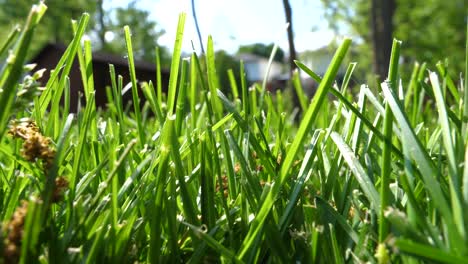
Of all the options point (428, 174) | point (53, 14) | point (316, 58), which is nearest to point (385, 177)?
point (428, 174)

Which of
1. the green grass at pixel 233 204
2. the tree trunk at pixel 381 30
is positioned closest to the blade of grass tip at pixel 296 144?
the green grass at pixel 233 204

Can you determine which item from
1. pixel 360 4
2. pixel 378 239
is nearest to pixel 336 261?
pixel 378 239

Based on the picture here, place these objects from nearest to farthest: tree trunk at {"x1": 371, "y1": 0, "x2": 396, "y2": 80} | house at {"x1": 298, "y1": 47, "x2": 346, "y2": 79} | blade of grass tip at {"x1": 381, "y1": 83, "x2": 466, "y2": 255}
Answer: blade of grass tip at {"x1": 381, "y1": 83, "x2": 466, "y2": 255} → house at {"x1": 298, "y1": 47, "x2": 346, "y2": 79} → tree trunk at {"x1": 371, "y1": 0, "x2": 396, "y2": 80}

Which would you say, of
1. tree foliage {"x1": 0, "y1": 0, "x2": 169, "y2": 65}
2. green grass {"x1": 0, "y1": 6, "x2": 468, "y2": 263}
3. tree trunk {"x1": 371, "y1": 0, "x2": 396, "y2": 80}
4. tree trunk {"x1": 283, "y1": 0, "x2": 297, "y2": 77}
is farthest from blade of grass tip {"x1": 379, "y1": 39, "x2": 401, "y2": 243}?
tree foliage {"x1": 0, "y1": 0, "x2": 169, "y2": 65}

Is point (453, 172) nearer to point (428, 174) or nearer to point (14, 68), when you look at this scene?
point (428, 174)

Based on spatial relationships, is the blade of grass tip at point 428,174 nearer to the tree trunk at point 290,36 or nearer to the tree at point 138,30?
the tree trunk at point 290,36

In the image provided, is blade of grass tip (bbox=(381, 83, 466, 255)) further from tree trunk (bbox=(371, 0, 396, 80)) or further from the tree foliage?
the tree foliage
